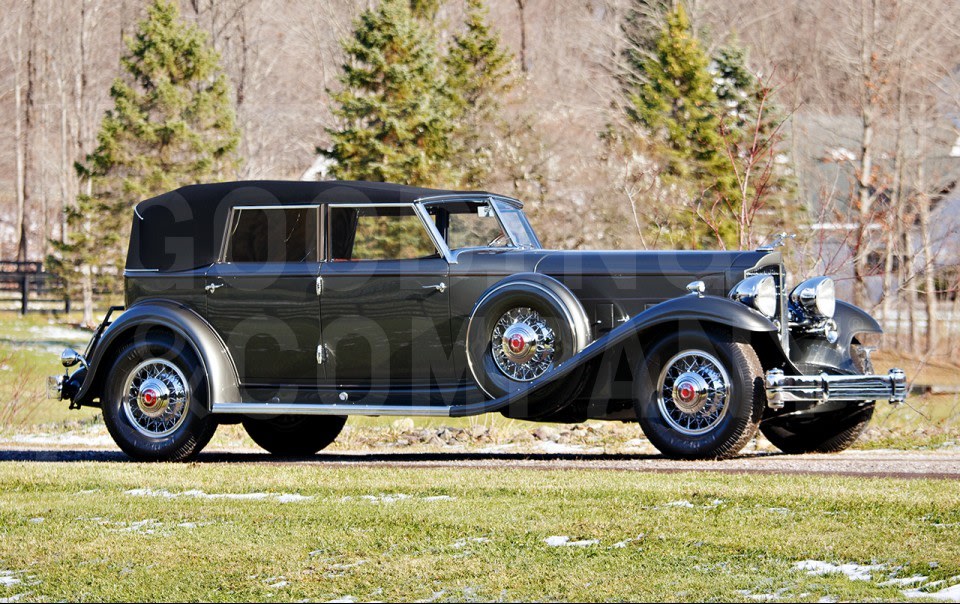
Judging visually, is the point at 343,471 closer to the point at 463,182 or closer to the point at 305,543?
the point at 305,543

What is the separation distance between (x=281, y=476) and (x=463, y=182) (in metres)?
24.9

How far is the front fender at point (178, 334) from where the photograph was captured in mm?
9734

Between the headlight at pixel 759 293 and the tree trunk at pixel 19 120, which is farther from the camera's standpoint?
the tree trunk at pixel 19 120

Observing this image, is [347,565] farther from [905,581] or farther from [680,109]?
[680,109]

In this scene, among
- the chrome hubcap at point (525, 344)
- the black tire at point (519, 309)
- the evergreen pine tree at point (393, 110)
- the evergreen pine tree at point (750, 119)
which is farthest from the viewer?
the evergreen pine tree at point (393, 110)

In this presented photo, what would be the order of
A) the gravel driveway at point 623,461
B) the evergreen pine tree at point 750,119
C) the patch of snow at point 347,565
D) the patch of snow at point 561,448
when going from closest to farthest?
the patch of snow at point 347,565 < the gravel driveway at point 623,461 < the patch of snow at point 561,448 < the evergreen pine tree at point 750,119

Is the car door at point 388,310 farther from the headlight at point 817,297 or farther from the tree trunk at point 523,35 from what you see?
the tree trunk at point 523,35

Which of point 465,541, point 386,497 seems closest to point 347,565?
point 465,541

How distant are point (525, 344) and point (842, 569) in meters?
4.07

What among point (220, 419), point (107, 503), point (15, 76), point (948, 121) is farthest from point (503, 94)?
point (15, 76)

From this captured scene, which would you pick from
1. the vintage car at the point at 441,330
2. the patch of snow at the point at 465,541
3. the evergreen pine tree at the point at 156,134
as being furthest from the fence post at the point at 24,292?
the patch of snow at the point at 465,541

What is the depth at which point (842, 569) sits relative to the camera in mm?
5152

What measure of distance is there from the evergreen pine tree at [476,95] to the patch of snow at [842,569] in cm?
2767

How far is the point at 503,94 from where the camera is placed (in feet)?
120
